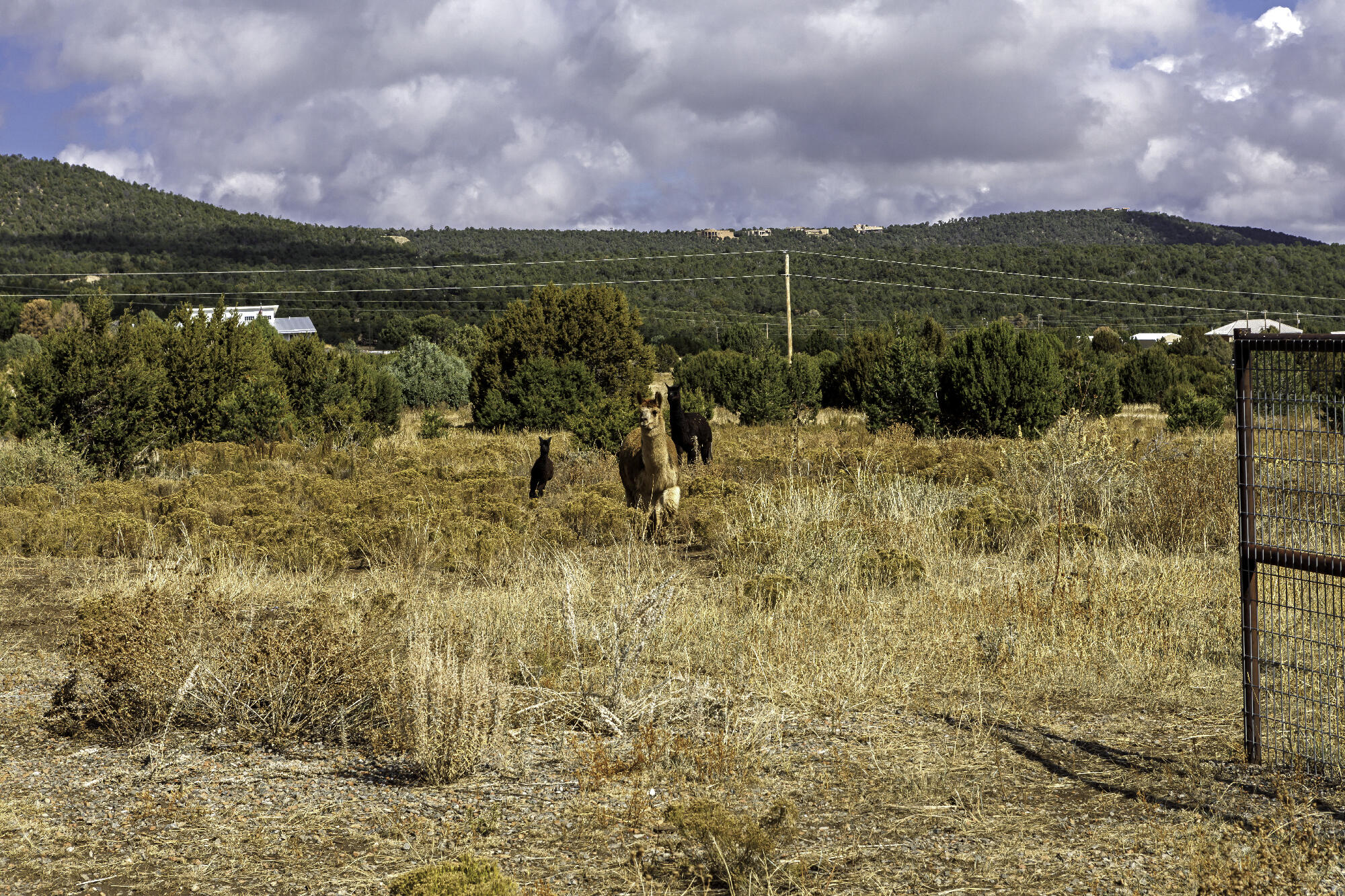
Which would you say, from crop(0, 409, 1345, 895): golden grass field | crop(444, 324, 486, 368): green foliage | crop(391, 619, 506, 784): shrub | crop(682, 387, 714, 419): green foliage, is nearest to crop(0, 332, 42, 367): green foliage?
crop(444, 324, 486, 368): green foliage

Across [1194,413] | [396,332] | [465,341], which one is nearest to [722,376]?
[1194,413]

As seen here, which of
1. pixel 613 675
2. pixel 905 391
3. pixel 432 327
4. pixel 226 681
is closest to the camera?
pixel 226 681

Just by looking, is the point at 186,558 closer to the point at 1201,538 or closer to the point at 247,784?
the point at 247,784

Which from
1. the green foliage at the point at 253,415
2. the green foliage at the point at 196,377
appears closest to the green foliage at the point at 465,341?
the green foliage at the point at 196,377

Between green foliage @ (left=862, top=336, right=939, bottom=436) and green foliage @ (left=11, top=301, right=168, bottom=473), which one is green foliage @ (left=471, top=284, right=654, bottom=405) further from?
green foliage @ (left=11, top=301, right=168, bottom=473)

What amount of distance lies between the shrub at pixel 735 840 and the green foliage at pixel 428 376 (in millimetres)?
36180

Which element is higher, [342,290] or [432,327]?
[342,290]

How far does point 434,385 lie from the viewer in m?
39.2

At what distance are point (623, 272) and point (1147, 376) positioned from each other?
145ft

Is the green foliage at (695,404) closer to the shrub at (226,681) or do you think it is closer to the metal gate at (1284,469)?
the shrub at (226,681)

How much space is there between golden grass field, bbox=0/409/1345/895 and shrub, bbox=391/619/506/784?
0.02 metres

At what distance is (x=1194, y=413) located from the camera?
2461cm

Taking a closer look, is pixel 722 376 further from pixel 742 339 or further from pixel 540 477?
pixel 742 339

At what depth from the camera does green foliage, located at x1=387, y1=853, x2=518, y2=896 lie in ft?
11.0
